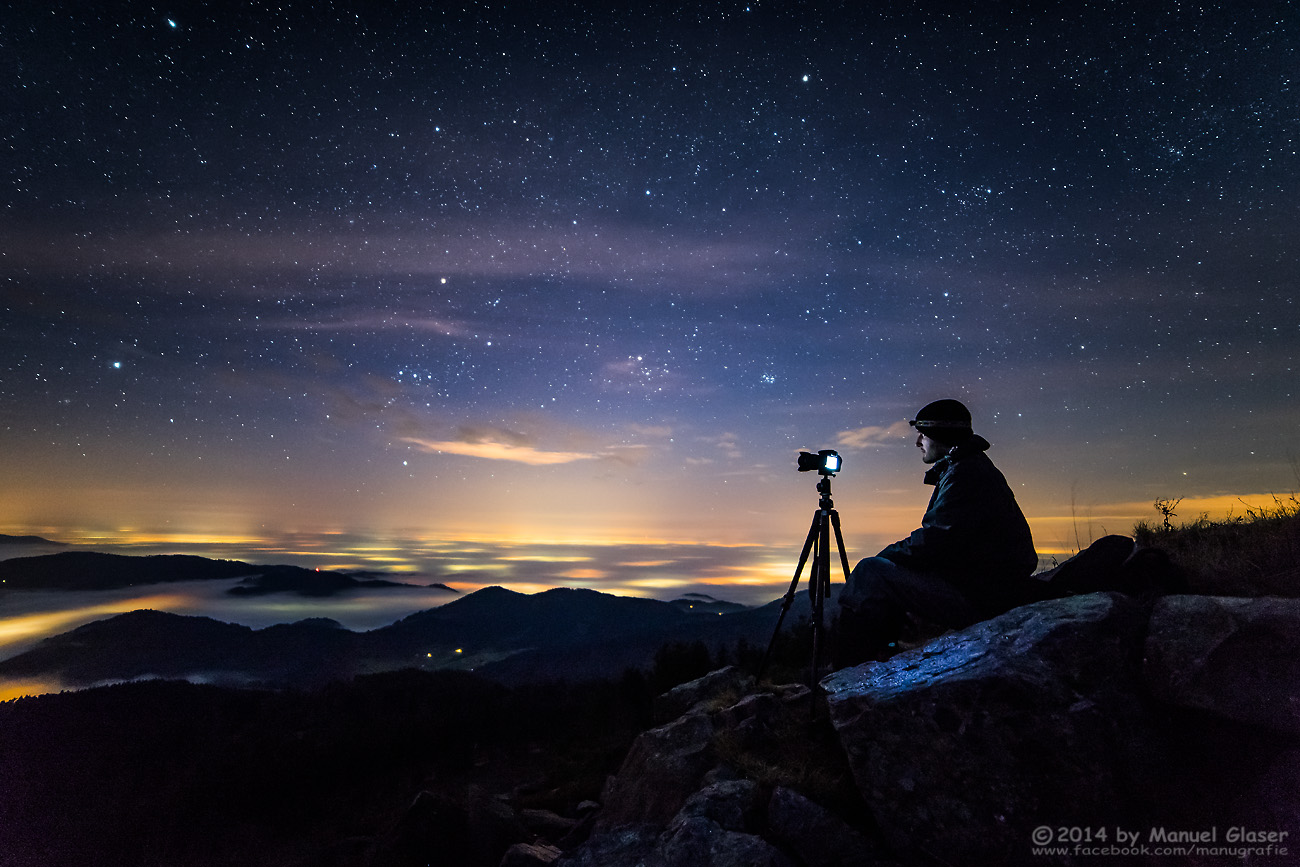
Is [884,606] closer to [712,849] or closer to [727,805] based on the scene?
[727,805]

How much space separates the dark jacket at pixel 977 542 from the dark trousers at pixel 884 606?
14 cm

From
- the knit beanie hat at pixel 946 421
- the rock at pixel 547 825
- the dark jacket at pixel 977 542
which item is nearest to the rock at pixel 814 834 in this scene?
the dark jacket at pixel 977 542

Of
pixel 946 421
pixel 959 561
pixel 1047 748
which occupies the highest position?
pixel 946 421

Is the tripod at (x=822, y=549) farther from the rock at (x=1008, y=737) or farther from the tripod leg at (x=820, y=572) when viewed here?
the rock at (x=1008, y=737)

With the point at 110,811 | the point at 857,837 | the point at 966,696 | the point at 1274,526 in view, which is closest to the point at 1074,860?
the point at 966,696

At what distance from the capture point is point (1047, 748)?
335cm

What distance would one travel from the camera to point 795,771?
4.56m

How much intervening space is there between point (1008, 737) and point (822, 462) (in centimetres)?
292

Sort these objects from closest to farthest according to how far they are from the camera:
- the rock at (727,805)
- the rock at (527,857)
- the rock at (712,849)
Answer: the rock at (712,849), the rock at (727,805), the rock at (527,857)

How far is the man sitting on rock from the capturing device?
4.61 metres

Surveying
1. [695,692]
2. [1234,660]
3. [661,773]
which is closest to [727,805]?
[661,773]

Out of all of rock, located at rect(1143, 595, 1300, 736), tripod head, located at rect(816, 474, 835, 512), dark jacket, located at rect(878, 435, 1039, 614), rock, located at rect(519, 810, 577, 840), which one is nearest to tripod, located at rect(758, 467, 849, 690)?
tripod head, located at rect(816, 474, 835, 512)

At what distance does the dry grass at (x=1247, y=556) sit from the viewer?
468 cm

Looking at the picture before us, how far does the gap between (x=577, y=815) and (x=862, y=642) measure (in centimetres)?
880
